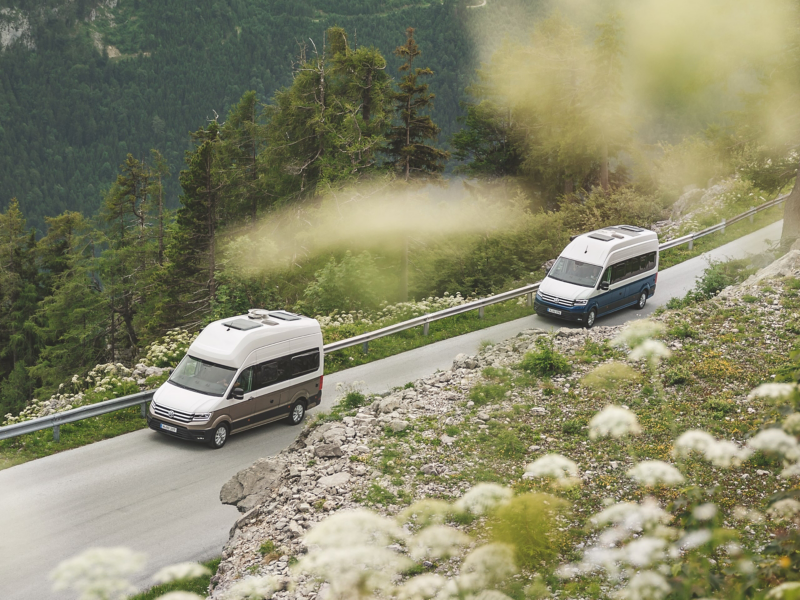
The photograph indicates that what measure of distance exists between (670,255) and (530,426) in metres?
22.0

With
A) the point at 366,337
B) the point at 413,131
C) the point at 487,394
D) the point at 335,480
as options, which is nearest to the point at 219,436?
the point at 335,480

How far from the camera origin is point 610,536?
19.5ft

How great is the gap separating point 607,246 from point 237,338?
543 inches


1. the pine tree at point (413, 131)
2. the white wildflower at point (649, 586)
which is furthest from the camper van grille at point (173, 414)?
the pine tree at point (413, 131)

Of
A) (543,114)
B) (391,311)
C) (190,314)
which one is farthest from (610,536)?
(543,114)

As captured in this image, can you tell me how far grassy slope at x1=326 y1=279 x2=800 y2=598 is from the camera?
10.5 m

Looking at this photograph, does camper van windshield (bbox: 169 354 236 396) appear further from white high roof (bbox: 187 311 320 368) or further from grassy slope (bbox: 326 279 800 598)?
grassy slope (bbox: 326 279 800 598)

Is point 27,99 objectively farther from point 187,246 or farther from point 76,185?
point 187,246

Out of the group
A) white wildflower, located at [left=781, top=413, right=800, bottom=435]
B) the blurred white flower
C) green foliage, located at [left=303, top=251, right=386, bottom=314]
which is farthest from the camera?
green foliage, located at [left=303, top=251, right=386, bottom=314]

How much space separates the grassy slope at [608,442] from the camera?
10.5 meters

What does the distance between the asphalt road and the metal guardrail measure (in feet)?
2.96

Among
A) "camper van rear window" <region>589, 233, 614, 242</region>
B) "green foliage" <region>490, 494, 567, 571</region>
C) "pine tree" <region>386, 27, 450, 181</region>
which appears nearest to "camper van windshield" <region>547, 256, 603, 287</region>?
"camper van rear window" <region>589, 233, 614, 242</region>

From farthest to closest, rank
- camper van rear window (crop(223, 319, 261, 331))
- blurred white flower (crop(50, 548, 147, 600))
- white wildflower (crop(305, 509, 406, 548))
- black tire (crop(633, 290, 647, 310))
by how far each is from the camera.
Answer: black tire (crop(633, 290, 647, 310)) < camper van rear window (crop(223, 319, 261, 331)) < white wildflower (crop(305, 509, 406, 548)) < blurred white flower (crop(50, 548, 147, 600))

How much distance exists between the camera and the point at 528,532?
9.06 metres
